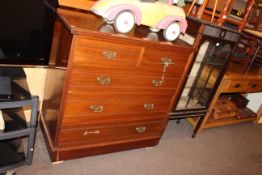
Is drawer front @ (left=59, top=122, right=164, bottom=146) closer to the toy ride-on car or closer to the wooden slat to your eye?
the toy ride-on car

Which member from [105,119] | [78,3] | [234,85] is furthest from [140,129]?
[234,85]

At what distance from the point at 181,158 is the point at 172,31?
3.91 ft

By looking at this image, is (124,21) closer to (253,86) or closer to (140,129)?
(140,129)

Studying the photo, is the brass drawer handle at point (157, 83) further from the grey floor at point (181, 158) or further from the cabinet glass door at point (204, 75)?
the grey floor at point (181, 158)

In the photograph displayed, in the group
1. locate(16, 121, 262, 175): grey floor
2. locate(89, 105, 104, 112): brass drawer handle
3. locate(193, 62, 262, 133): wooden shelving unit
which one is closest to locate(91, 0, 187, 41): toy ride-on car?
locate(89, 105, 104, 112): brass drawer handle

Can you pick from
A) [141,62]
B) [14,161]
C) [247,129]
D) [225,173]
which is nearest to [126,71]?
[141,62]

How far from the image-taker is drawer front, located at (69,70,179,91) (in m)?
1.50

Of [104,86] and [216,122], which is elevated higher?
[104,86]

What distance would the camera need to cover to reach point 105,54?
1492mm

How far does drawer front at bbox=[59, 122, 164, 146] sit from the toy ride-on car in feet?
2.45

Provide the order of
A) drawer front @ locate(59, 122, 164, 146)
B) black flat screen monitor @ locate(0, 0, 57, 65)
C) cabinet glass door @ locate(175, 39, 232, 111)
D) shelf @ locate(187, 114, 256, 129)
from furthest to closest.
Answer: shelf @ locate(187, 114, 256, 129) → cabinet glass door @ locate(175, 39, 232, 111) → drawer front @ locate(59, 122, 164, 146) → black flat screen monitor @ locate(0, 0, 57, 65)

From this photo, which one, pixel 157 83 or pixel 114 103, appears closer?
pixel 114 103

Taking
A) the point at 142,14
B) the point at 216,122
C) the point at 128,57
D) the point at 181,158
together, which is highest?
the point at 142,14

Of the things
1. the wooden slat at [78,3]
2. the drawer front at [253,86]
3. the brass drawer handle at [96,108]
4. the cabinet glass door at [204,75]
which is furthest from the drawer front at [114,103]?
the drawer front at [253,86]
